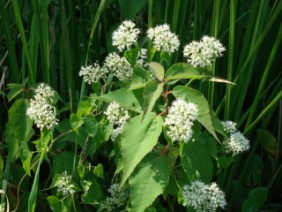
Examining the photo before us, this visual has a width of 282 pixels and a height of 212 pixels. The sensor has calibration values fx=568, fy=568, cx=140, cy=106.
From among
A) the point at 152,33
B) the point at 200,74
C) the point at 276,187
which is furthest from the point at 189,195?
the point at 276,187

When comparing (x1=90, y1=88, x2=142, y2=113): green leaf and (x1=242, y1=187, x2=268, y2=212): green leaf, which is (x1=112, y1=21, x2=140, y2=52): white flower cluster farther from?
(x1=242, y1=187, x2=268, y2=212): green leaf

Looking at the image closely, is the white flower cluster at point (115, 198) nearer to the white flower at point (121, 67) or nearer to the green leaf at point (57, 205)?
the green leaf at point (57, 205)

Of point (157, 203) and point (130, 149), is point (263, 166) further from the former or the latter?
point (130, 149)

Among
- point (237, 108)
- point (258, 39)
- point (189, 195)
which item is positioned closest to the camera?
point (189, 195)

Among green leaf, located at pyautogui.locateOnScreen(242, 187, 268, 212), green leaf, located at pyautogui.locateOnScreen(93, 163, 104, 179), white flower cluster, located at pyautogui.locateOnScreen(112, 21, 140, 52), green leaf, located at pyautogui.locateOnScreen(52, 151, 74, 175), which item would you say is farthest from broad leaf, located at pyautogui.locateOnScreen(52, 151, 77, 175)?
green leaf, located at pyautogui.locateOnScreen(242, 187, 268, 212)

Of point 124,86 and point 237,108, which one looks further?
point 237,108

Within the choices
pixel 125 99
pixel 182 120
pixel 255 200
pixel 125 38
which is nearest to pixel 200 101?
pixel 182 120
